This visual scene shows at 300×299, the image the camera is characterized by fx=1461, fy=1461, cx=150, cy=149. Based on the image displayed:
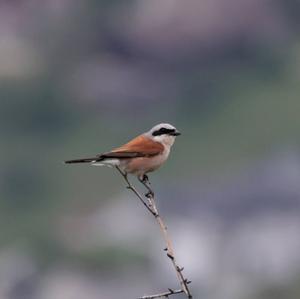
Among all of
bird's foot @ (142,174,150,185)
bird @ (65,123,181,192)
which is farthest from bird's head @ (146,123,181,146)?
bird's foot @ (142,174,150,185)

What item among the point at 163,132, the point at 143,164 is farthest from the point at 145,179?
the point at 163,132

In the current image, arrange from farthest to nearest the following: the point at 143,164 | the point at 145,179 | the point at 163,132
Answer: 1. the point at 163,132
2. the point at 143,164
3. the point at 145,179

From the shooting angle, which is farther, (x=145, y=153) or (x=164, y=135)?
(x=164, y=135)

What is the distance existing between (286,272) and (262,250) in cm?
44

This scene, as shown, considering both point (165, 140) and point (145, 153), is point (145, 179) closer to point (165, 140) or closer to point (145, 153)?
point (145, 153)

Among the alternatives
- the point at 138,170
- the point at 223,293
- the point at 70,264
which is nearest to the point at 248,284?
the point at 223,293

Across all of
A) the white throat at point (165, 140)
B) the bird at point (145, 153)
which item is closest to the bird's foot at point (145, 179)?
the bird at point (145, 153)

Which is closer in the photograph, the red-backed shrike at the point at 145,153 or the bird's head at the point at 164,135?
the red-backed shrike at the point at 145,153

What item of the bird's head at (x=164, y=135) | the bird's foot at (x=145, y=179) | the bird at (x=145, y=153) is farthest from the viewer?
the bird's head at (x=164, y=135)

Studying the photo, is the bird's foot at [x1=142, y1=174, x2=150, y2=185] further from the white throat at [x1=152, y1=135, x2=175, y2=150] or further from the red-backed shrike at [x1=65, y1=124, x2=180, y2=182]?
the white throat at [x1=152, y1=135, x2=175, y2=150]

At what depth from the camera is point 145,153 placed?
600 centimetres

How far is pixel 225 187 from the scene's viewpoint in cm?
2103

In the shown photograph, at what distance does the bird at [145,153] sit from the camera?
5.92 m

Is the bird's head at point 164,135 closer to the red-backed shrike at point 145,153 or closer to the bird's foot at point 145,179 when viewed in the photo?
the red-backed shrike at point 145,153
